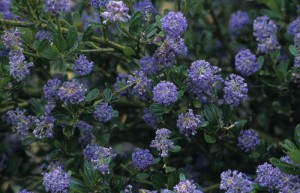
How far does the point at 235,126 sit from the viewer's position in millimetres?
2334

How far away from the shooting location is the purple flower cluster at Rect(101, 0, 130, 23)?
2062 millimetres

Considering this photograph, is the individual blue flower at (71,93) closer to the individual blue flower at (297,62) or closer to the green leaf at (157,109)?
the green leaf at (157,109)

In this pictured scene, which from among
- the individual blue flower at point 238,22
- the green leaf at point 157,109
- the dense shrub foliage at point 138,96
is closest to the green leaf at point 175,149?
the dense shrub foliage at point 138,96

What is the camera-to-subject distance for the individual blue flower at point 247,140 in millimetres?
2393

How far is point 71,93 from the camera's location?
83.4 inches

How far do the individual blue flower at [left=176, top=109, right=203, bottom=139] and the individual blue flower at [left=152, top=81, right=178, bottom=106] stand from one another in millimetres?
93

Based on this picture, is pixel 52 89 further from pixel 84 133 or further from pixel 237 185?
pixel 237 185

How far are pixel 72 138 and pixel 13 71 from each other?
376 mm

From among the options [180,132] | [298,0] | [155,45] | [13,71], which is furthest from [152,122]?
[298,0]

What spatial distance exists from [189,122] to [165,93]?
0.50 ft

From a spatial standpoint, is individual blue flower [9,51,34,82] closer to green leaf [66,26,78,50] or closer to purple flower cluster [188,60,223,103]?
green leaf [66,26,78,50]

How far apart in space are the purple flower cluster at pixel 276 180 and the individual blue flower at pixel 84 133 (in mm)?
711

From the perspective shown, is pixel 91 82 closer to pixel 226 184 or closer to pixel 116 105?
pixel 116 105

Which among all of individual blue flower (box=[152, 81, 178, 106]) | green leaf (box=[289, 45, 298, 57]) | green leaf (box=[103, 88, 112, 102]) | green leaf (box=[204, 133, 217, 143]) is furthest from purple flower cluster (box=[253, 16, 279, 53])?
green leaf (box=[103, 88, 112, 102])
